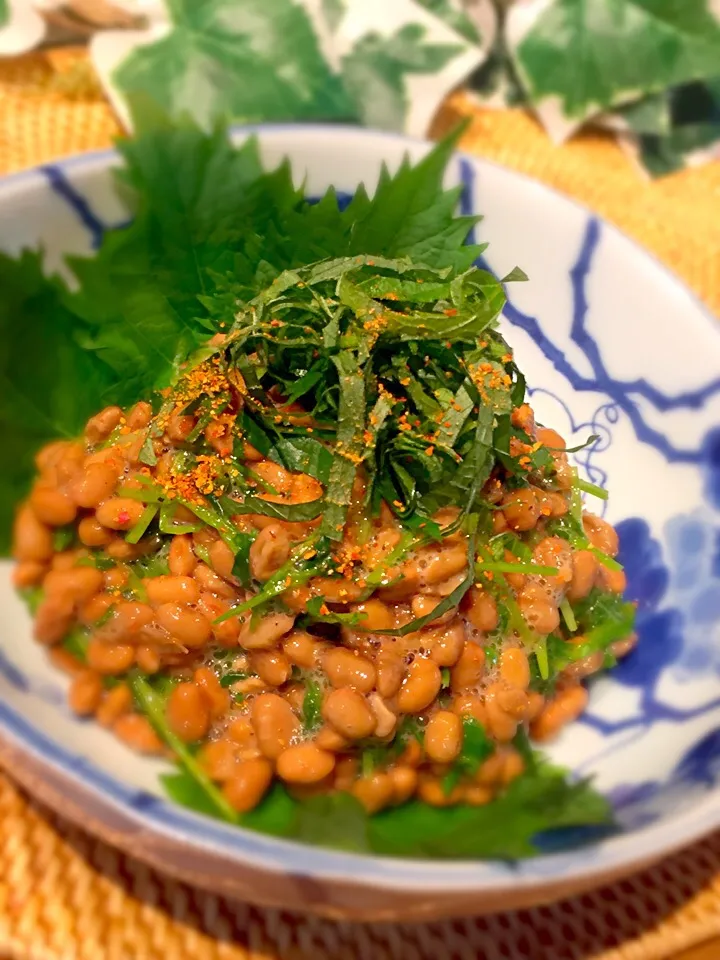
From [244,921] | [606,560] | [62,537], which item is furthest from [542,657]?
[62,537]

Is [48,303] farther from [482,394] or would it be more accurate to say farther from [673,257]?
[673,257]

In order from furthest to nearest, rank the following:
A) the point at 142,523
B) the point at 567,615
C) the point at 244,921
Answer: the point at 567,615 → the point at 142,523 → the point at 244,921

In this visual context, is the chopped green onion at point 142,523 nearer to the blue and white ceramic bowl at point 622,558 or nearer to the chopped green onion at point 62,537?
the chopped green onion at point 62,537

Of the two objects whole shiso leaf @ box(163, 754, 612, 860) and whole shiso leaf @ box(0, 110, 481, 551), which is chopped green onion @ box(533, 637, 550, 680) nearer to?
whole shiso leaf @ box(163, 754, 612, 860)

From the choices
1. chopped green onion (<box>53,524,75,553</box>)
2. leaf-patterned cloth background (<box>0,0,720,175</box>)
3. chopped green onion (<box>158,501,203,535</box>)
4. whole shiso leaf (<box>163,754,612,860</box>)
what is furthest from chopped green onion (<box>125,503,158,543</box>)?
leaf-patterned cloth background (<box>0,0,720,175</box>)

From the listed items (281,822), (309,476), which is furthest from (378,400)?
(281,822)

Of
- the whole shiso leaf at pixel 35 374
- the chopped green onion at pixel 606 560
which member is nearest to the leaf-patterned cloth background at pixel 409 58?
the whole shiso leaf at pixel 35 374

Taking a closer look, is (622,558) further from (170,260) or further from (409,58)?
(409,58)
